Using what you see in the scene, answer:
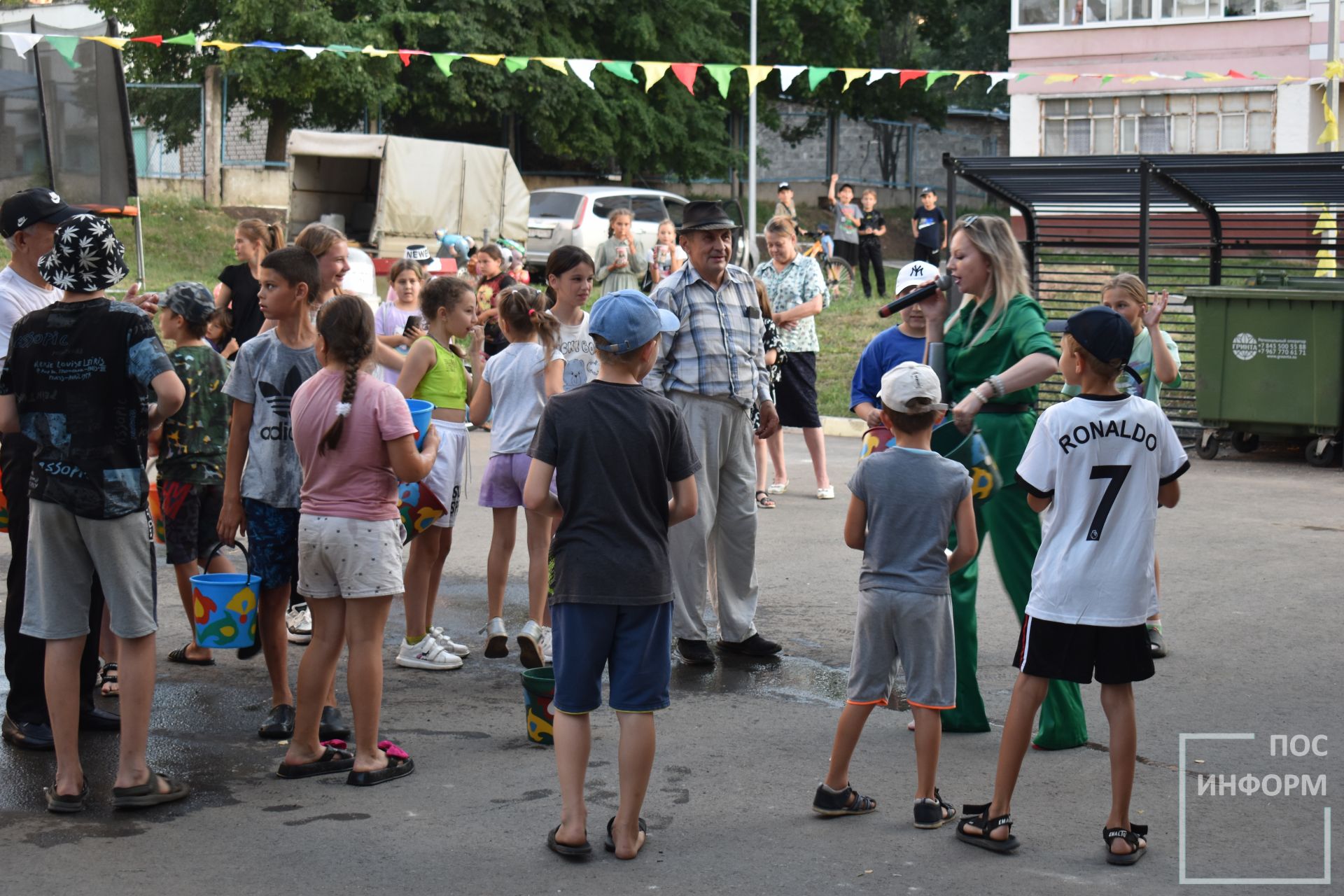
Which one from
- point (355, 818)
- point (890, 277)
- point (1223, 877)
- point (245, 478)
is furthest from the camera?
point (890, 277)

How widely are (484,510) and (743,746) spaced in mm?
5386

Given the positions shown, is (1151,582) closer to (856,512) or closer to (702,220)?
(856,512)

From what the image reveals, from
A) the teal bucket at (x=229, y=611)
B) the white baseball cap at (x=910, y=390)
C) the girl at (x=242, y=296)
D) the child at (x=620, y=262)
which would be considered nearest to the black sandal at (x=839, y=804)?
the white baseball cap at (x=910, y=390)

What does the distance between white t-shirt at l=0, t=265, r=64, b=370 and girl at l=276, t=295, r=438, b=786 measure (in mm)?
1234

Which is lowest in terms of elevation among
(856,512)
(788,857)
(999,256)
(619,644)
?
(788,857)

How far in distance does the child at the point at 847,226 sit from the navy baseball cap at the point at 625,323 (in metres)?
19.7

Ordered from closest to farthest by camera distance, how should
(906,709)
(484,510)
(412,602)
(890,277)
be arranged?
(906,709) → (412,602) → (484,510) → (890,277)

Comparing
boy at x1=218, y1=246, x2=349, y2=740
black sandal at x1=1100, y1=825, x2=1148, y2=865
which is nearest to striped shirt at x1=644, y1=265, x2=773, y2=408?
boy at x1=218, y1=246, x2=349, y2=740

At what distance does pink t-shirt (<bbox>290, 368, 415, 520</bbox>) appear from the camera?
16.2ft

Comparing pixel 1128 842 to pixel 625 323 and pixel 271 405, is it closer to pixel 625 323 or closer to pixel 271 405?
pixel 625 323

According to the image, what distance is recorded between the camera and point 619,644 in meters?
4.39

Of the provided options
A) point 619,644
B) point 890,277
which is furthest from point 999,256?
point 890,277

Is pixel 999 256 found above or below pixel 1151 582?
above

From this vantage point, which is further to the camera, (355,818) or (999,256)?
(999,256)
